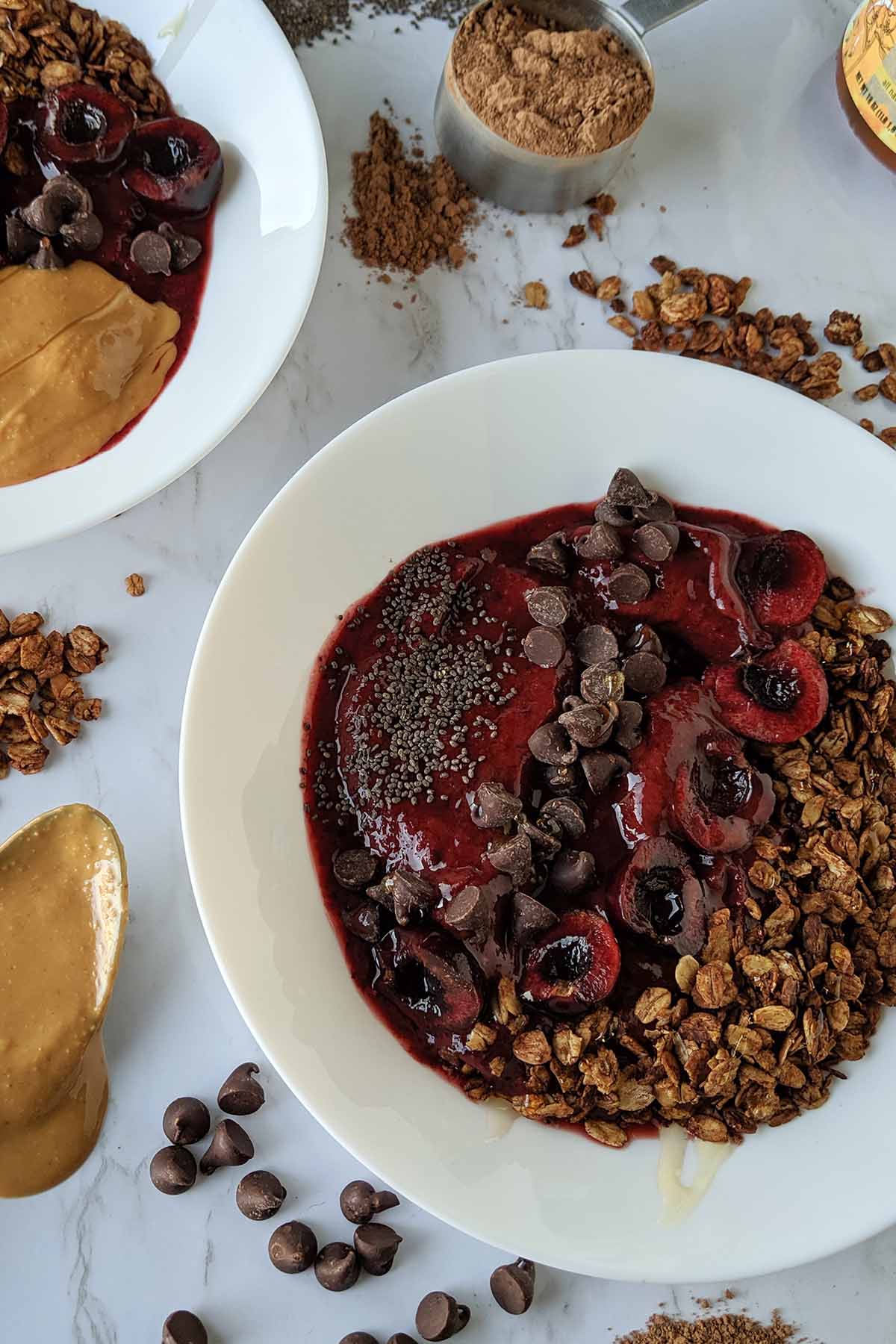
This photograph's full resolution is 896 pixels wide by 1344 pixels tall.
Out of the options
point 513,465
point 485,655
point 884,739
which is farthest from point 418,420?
point 884,739

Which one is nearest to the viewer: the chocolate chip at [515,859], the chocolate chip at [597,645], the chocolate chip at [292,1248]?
the chocolate chip at [515,859]

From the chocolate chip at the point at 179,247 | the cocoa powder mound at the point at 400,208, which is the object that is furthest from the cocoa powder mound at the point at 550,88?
the chocolate chip at the point at 179,247

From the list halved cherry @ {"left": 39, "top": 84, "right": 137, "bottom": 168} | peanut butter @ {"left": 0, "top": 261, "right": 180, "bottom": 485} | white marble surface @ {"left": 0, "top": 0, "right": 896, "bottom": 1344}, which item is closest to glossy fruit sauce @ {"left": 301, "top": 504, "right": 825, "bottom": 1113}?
white marble surface @ {"left": 0, "top": 0, "right": 896, "bottom": 1344}

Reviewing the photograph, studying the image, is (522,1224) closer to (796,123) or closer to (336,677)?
(336,677)

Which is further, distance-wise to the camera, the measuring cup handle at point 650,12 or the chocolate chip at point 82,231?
the measuring cup handle at point 650,12

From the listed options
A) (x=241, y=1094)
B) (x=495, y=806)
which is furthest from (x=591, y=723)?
(x=241, y=1094)

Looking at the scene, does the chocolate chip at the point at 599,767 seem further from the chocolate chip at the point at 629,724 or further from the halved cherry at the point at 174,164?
the halved cherry at the point at 174,164

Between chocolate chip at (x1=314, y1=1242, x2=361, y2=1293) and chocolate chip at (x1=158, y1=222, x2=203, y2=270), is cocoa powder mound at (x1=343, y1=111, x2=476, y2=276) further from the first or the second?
chocolate chip at (x1=314, y1=1242, x2=361, y2=1293)
